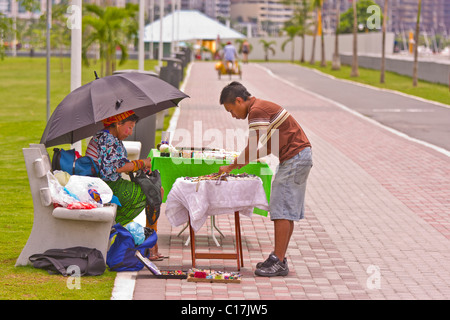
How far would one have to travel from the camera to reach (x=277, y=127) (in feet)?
25.6

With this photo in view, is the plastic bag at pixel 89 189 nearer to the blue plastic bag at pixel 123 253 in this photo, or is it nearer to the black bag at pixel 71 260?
the blue plastic bag at pixel 123 253

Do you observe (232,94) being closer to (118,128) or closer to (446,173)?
(118,128)

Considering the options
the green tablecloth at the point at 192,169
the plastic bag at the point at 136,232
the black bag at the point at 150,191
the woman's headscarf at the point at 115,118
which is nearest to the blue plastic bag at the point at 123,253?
the plastic bag at the point at 136,232

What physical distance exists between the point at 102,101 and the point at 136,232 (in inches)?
47.2

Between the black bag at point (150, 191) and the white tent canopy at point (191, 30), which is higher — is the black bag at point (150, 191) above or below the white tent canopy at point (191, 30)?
below

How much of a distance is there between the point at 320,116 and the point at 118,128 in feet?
53.6

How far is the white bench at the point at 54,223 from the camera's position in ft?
25.2

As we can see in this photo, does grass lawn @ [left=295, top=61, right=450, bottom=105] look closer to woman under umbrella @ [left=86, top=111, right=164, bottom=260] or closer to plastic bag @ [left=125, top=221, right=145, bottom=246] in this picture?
woman under umbrella @ [left=86, top=111, right=164, bottom=260]

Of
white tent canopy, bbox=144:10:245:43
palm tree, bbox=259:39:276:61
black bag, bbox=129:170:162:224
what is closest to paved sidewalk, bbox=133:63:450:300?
black bag, bbox=129:170:162:224

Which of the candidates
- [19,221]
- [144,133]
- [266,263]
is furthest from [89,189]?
[144,133]

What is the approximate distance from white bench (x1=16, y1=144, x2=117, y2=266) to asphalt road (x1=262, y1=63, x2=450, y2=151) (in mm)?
11308

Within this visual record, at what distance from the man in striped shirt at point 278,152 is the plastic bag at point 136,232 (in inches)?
37.4

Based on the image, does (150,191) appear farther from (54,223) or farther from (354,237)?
(354,237)

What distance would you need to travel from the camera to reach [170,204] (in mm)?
8266
